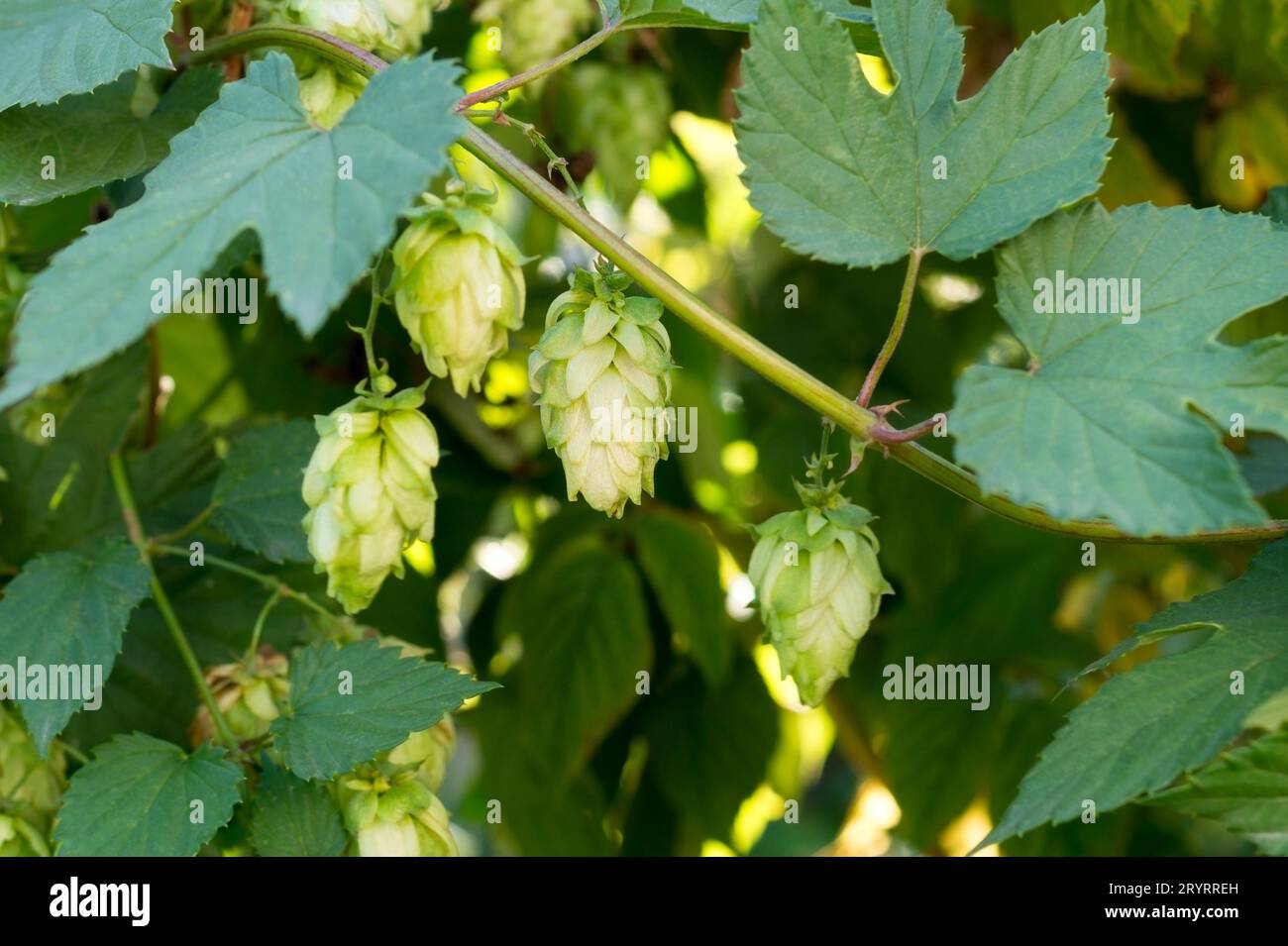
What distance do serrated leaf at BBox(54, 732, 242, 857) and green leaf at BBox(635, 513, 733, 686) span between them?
72 cm

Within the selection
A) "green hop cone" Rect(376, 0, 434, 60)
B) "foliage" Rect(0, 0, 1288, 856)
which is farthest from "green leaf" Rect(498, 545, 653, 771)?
"green hop cone" Rect(376, 0, 434, 60)

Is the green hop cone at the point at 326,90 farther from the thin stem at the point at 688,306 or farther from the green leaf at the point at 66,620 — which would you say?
the green leaf at the point at 66,620

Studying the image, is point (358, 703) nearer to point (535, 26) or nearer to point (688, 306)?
point (688, 306)

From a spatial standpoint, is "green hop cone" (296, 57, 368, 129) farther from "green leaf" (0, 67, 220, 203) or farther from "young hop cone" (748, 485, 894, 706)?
"young hop cone" (748, 485, 894, 706)

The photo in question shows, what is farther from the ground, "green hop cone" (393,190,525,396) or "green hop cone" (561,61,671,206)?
"green hop cone" (561,61,671,206)

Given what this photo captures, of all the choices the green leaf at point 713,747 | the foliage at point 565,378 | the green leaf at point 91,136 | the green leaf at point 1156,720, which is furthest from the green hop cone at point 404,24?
the green leaf at point 713,747

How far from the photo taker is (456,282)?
0.68 m

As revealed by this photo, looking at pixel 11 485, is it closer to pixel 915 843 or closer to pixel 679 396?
pixel 679 396

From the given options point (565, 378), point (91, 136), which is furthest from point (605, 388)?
point (91, 136)

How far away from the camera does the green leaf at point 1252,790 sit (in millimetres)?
670

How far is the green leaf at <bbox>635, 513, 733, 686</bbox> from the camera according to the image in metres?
1.46

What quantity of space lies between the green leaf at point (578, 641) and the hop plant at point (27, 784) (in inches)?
25.9
